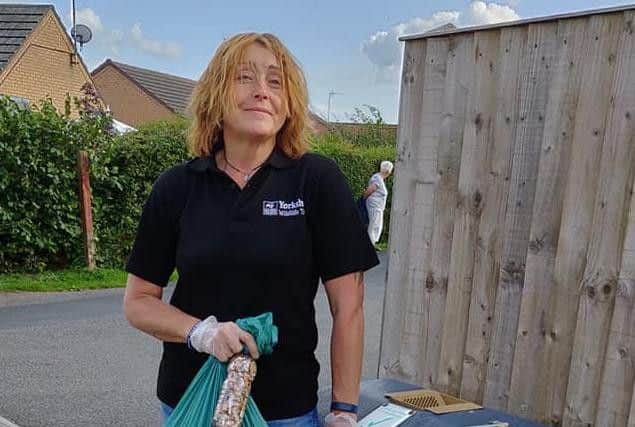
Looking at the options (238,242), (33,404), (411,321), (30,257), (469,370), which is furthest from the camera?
(30,257)

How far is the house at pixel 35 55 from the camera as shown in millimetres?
16641

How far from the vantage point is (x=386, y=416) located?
196cm

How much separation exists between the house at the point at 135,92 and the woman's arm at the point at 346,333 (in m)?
24.8

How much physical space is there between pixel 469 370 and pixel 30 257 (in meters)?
6.35

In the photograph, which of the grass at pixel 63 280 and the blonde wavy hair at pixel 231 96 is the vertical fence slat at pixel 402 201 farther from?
the grass at pixel 63 280

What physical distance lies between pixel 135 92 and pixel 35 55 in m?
9.07

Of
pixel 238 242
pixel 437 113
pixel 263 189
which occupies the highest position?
pixel 437 113

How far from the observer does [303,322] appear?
56.9 inches

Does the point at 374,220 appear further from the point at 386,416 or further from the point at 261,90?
the point at 261,90

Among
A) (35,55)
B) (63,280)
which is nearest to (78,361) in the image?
(63,280)

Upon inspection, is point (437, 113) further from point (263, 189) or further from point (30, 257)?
point (30, 257)

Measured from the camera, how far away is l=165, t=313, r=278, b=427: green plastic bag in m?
1.27

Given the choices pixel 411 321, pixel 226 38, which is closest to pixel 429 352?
pixel 411 321

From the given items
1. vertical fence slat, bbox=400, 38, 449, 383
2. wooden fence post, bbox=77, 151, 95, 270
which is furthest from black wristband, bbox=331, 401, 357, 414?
wooden fence post, bbox=77, 151, 95, 270
